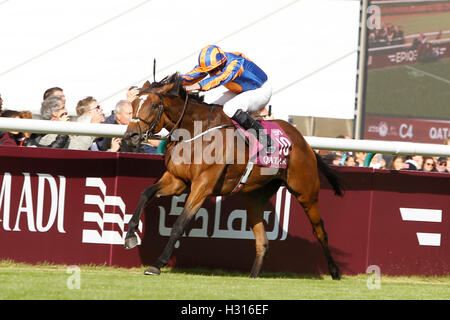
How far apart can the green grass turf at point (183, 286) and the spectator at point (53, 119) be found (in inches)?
43.6

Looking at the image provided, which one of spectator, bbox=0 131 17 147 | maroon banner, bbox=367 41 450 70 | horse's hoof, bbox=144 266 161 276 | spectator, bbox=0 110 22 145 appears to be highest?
maroon banner, bbox=367 41 450 70

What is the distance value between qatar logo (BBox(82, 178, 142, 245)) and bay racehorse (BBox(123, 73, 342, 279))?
0.67 m

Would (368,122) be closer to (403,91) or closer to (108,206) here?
(403,91)

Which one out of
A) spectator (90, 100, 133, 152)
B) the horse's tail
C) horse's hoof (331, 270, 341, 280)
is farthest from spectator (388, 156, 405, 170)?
spectator (90, 100, 133, 152)

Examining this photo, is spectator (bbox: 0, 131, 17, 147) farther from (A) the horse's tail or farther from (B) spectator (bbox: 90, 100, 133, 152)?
(A) the horse's tail

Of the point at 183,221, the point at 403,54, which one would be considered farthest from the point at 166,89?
the point at 403,54

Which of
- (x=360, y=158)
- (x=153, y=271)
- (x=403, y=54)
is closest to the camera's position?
(x=153, y=271)

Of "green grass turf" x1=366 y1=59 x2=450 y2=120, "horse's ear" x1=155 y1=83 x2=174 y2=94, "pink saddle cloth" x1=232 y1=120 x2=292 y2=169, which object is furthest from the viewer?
"green grass turf" x1=366 y1=59 x2=450 y2=120

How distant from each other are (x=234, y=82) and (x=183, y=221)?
4.57 ft

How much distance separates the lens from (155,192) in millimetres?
7566

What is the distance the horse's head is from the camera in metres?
7.39

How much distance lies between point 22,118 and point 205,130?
5.57 feet

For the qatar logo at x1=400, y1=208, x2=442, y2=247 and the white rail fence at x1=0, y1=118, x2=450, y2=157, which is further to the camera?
the qatar logo at x1=400, y1=208, x2=442, y2=247

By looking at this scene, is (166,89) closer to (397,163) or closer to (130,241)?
(130,241)
